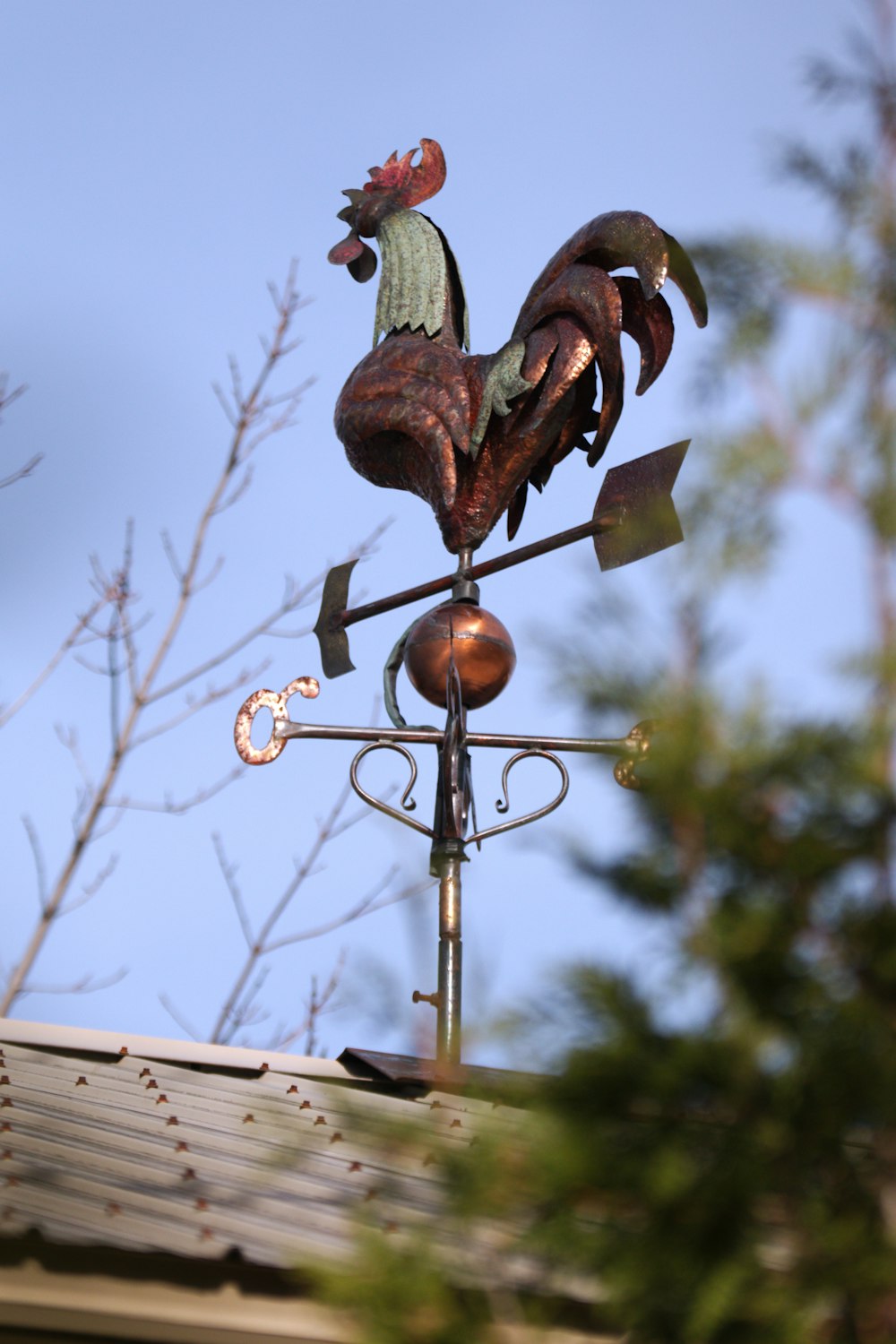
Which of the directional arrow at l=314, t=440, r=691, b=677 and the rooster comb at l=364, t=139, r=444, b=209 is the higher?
the rooster comb at l=364, t=139, r=444, b=209

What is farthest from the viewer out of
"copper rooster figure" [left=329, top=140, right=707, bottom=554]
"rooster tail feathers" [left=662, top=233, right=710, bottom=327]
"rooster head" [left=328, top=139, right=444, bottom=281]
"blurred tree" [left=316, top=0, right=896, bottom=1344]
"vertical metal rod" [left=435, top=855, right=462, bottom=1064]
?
"rooster head" [left=328, top=139, right=444, bottom=281]

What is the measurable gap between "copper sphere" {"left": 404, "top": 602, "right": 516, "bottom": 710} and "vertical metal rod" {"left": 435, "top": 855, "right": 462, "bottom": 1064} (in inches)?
20.7

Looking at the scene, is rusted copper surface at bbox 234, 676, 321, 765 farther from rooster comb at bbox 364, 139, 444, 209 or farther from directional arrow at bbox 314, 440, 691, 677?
rooster comb at bbox 364, 139, 444, 209

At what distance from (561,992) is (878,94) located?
1.41 meters

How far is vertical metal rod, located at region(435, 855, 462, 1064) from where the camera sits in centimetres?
399

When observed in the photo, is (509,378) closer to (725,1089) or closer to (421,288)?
(421,288)

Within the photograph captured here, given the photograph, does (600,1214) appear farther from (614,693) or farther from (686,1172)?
(614,693)

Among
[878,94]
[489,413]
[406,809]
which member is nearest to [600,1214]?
[878,94]

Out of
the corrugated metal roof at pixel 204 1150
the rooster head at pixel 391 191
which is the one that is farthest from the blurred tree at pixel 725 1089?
the rooster head at pixel 391 191

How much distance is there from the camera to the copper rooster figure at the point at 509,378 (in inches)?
190

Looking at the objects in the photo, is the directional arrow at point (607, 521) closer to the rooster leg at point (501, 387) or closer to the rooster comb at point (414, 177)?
the rooster leg at point (501, 387)

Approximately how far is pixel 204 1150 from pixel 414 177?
3.93 m

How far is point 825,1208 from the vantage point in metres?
1.79

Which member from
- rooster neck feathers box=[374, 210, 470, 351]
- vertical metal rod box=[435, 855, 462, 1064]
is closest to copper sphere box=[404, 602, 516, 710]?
vertical metal rod box=[435, 855, 462, 1064]
